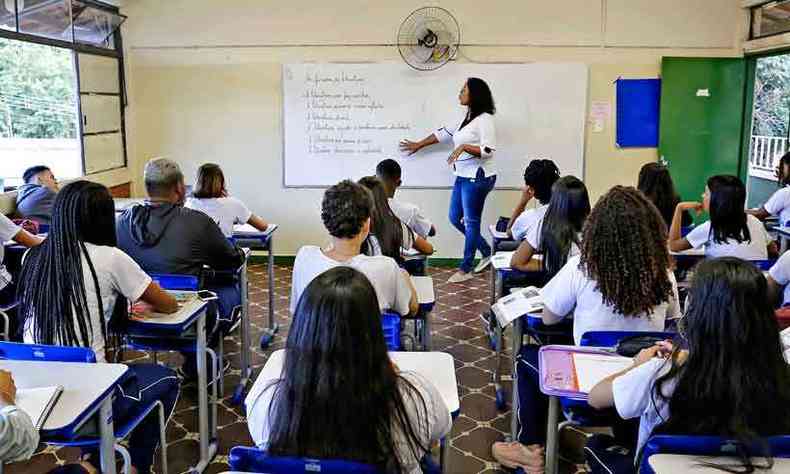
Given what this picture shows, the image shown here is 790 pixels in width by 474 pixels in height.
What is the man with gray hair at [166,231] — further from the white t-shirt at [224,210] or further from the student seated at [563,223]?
the student seated at [563,223]

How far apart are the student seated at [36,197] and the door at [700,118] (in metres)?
5.02

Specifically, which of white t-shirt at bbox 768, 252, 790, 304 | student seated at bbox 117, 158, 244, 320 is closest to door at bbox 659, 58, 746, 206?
white t-shirt at bbox 768, 252, 790, 304

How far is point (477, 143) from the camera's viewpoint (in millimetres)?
5879

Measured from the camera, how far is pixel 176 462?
9.51 ft

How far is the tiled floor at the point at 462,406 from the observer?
2924 mm

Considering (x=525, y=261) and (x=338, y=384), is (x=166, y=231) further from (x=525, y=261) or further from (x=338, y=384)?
(x=338, y=384)

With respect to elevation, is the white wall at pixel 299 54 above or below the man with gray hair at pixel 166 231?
above

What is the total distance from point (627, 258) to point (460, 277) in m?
3.69

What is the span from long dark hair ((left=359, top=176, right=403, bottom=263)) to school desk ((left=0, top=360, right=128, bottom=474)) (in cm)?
155

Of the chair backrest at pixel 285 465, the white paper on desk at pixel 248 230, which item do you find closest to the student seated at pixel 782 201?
the white paper on desk at pixel 248 230

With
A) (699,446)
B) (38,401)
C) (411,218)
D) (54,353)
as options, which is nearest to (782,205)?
(411,218)

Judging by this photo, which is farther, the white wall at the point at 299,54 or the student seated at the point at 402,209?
the white wall at the point at 299,54

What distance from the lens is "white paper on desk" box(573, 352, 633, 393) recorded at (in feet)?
6.35

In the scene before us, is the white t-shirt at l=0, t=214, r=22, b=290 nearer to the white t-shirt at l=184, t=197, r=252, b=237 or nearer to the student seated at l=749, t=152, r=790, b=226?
the white t-shirt at l=184, t=197, r=252, b=237
